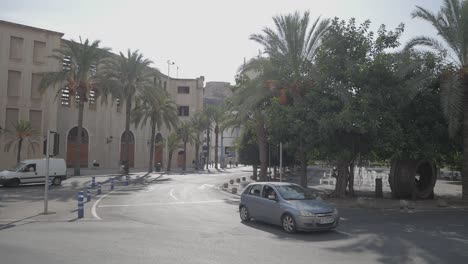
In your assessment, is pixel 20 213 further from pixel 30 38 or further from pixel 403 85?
pixel 30 38

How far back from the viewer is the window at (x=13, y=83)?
1795 inches

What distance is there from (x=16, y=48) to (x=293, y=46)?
1348 inches

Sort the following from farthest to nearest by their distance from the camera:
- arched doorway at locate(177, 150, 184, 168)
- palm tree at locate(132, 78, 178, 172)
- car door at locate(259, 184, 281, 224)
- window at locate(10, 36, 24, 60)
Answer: arched doorway at locate(177, 150, 184, 168) → palm tree at locate(132, 78, 178, 172) → window at locate(10, 36, 24, 60) → car door at locate(259, 184, 281, 224)

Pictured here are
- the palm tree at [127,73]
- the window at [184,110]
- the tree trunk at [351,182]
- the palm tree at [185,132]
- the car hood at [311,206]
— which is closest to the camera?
the car hood at [311,206]

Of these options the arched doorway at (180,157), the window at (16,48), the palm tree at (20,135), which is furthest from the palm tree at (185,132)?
the window at (16,48)

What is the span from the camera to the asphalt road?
29.2 ft

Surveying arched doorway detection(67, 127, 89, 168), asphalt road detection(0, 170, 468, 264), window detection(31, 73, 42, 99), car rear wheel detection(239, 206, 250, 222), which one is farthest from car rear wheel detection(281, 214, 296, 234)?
arched doorway detection(67, 127, 89, 168)

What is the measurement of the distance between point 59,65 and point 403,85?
40079mm

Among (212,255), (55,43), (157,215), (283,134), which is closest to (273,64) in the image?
(283,134)

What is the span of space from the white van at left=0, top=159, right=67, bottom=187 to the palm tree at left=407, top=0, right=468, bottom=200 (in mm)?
23602

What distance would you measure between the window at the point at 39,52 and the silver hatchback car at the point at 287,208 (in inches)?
1580

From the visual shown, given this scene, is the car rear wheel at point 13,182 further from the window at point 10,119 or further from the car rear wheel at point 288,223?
the car rear wheel at point 288,223

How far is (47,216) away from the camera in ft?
50.5

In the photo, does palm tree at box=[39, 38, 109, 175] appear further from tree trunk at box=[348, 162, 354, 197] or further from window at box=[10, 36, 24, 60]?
tree trunk at box=[348, 162, 354, 197]
